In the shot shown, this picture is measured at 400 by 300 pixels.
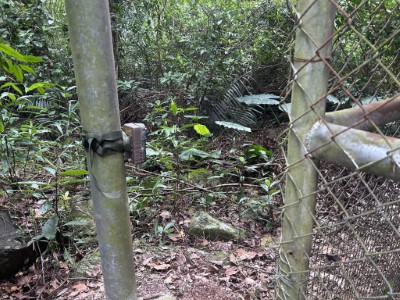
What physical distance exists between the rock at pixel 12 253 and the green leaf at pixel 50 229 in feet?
0.78

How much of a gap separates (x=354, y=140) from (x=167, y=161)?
7.27ft

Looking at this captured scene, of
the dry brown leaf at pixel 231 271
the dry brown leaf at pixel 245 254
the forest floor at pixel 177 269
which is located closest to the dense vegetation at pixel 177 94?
the forest floor at pixel 177 269

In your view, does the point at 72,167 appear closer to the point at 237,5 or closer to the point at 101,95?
the point at 101,95

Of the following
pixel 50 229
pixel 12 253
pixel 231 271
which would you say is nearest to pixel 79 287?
pixel 50 229

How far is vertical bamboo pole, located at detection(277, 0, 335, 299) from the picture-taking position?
2.68 feet

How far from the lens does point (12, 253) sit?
2.24m

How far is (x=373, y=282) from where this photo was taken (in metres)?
1.34

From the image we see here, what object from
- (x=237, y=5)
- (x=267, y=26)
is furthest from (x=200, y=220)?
(x=237, y=5)

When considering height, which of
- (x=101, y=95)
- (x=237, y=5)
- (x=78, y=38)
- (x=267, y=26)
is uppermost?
(x=237, y=5)

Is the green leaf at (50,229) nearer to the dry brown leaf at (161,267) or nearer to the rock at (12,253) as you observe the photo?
the rock at (12,253)

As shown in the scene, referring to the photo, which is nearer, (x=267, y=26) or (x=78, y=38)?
(x=78, y=38)

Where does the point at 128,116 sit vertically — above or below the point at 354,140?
above

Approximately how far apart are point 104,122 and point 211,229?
1.72 meters

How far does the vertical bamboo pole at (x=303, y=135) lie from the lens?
2.68 ft
